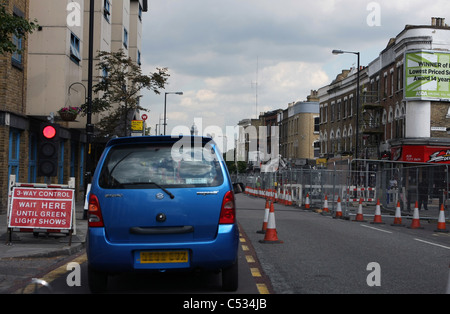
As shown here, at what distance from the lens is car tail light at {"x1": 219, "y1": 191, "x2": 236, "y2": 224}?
23.5 feet

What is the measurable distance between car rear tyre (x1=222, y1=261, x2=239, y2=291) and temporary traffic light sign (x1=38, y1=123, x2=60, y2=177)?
7.13m

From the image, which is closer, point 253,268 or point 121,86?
point 253,268

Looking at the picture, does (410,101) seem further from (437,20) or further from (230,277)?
(230,277)

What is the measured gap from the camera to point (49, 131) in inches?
528

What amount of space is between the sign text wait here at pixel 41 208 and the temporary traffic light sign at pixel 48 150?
3.86ft

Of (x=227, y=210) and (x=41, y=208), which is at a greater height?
(x=227, y=210)

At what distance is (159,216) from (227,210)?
791mm

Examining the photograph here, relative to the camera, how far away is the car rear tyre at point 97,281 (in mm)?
7230

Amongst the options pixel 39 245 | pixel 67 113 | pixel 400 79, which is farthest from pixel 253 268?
pixel 400 79

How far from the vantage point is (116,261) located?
274 inches

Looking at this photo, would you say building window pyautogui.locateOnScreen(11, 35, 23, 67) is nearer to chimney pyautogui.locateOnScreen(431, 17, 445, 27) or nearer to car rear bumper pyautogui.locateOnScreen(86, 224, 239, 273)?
car rear bumper pyautogui.locateOnScreen(86, 224, 239, 273)

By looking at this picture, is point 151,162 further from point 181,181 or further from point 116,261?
point 116,261

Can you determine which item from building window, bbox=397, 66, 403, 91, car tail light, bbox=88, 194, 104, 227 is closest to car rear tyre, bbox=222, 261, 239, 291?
car tail light, bbox=88, 194, 104, 227

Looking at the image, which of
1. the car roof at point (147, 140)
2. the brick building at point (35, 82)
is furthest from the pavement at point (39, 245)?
the brick building at point (35, 82)
